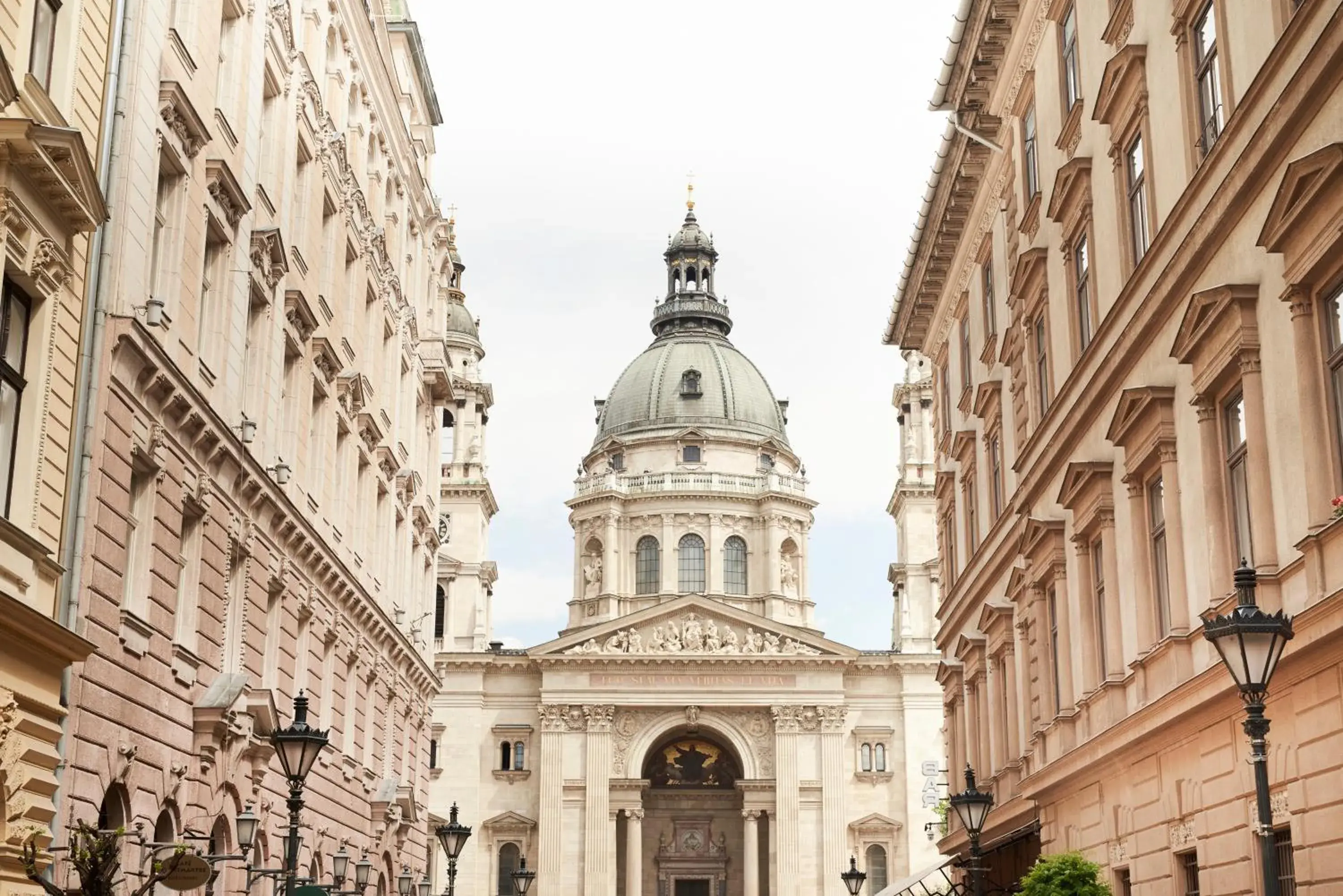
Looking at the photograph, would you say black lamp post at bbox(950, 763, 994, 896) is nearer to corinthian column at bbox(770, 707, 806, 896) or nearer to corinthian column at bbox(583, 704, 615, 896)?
corinthian column at bbox(770, 707, 806, 896)

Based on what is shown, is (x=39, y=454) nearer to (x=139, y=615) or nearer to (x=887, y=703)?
(x=139, y=615)

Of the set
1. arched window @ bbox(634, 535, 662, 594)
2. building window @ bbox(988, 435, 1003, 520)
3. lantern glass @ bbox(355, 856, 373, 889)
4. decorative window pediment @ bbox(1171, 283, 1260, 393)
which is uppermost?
arched window @ bbox(634, 535, 662, 594)

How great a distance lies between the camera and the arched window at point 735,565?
97.0m

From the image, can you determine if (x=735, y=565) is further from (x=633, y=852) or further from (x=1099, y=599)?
(x=1099, y=599)

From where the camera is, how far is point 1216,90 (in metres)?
17.8

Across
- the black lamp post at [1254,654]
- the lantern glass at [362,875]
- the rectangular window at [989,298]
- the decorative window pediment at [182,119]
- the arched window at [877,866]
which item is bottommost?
the lantern glass at [362,875]

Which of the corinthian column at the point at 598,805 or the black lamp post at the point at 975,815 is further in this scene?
the corinthian column at the point at 598,805

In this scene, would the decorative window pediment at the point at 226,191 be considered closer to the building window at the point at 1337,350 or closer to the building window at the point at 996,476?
the building window at the point at 996,476

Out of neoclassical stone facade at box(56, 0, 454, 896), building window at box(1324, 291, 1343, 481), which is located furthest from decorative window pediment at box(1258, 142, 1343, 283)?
neoclassical stone facade at box(56, 0, 454, 896)

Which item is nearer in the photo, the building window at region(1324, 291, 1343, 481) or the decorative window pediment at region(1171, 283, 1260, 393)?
the building window at region(1324, 291, 1343, 481)

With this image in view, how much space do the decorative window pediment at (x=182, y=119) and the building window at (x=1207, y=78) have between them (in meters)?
12.2

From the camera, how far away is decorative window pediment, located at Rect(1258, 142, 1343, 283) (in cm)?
1367

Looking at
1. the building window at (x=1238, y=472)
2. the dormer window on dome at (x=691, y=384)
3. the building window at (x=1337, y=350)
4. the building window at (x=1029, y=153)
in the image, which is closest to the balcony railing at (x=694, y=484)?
the dormer window on dome at (x=691, y=384)

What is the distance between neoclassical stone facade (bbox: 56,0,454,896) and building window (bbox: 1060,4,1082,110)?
12.1 m
